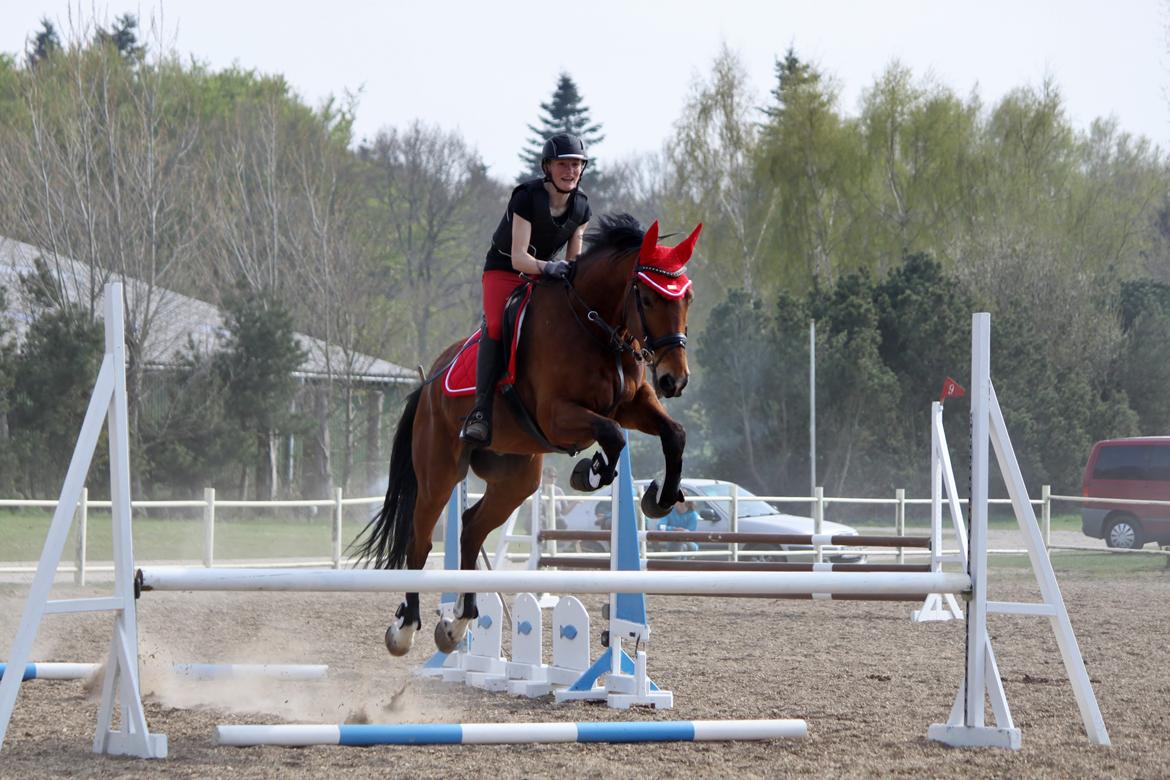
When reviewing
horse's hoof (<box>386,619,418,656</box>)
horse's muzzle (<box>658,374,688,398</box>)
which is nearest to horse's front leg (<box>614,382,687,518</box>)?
horse's muzzle (<box>658,374,688,398</box>)

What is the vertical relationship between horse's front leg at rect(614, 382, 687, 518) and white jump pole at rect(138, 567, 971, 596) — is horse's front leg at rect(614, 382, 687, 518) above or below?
above

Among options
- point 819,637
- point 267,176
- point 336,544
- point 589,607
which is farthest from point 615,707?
point 267,176

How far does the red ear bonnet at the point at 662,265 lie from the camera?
538 centimetres

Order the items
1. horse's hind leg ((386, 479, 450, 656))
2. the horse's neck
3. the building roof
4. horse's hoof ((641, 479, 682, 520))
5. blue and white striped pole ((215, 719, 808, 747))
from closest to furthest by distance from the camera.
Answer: blue and white striped pole ((215, 719, 808, 747)), horse's hoof ((641, 479, 682, 520)), the horse's neck, horse's hind leg ((386, 479, 450, 656)), the building roof

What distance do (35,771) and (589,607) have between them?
342 inches

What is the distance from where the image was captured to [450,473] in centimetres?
671

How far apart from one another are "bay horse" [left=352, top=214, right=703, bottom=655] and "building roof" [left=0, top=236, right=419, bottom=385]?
→ 18.2 meters

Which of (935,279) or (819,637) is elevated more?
(935,279)

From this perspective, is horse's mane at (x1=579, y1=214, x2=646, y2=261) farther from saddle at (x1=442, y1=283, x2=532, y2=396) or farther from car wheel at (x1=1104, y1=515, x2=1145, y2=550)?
car wheel at (x1=1104, y1=515, x2=1145, y2=550)

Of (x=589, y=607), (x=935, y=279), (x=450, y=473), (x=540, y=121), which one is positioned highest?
(x=540, y=121)

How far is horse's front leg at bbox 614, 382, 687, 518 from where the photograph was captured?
5508 millimetres

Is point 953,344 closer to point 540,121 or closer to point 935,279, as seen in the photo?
point 935,279

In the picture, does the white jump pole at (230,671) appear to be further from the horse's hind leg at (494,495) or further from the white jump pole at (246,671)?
the horse's hind leg at (494,495)

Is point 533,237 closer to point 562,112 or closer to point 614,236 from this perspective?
point 614,236
